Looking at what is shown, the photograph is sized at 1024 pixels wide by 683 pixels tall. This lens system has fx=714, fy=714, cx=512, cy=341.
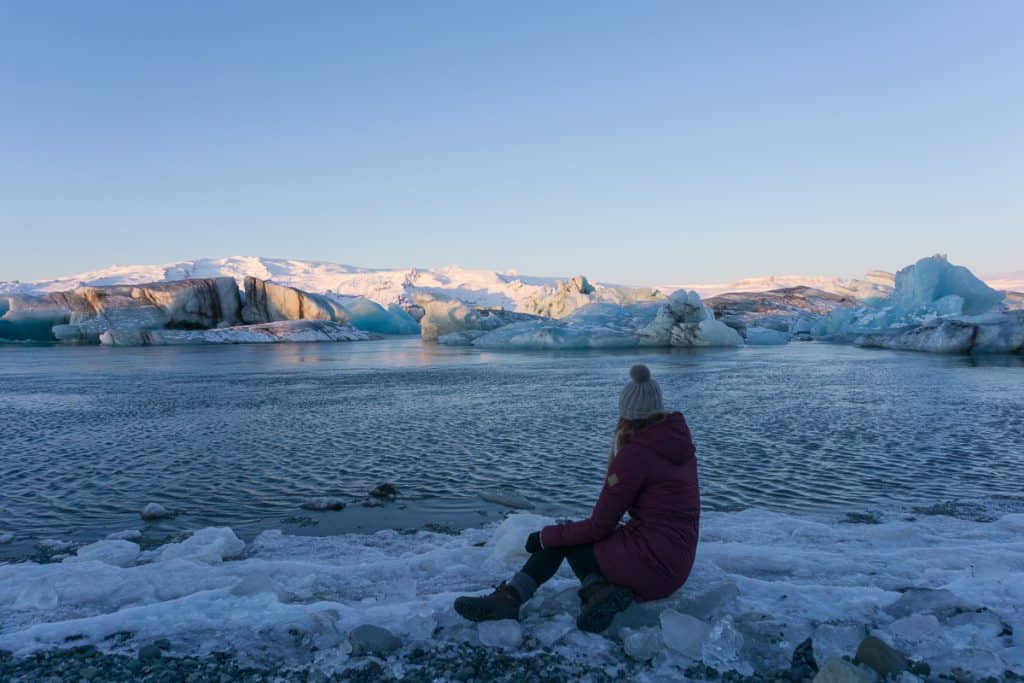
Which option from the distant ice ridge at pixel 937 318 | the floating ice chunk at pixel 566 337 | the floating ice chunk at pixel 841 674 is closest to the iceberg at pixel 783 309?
the distant ice ridge at pixel 937 318

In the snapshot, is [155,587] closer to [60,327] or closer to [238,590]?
[238,590]

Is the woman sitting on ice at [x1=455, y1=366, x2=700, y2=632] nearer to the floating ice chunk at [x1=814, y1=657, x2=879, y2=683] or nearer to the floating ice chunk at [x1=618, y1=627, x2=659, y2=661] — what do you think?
the floating ice chunk at [x1=618, y1=627, x2=659, y2=661]

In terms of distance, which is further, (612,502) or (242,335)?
(242,335)

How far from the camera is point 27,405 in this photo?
18.2 m

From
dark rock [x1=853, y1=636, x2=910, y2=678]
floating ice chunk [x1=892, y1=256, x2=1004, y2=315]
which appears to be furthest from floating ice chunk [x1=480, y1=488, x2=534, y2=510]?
floating ice chunk [x1=892, y1=256, x2=1004, y2=315]

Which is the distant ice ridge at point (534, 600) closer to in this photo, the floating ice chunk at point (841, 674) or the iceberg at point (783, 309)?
the floating ice chunk at point (841, 674)

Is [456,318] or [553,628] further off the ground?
[456,318]

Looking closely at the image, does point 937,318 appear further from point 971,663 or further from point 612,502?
point 612,502

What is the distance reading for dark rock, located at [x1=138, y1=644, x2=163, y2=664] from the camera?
3869 millimetres

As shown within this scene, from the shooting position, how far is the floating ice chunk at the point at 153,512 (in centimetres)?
786

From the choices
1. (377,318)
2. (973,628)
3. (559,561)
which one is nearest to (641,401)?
(559,561)

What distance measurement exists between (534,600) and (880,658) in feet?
6.50

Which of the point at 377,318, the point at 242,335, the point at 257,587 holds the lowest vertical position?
the point at 257,587

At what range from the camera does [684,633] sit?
154 inches
